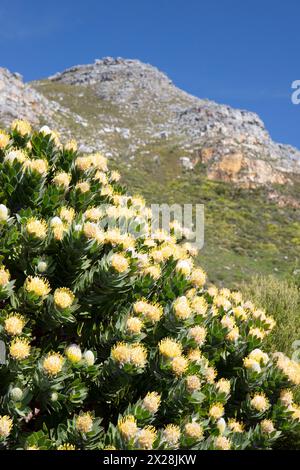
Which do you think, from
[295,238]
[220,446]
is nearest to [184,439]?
[220,446]

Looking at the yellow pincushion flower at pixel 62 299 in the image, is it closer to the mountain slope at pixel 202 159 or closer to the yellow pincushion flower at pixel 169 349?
the yellow pincushion flower at pixel 169 349

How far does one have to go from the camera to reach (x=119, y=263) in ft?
10.2

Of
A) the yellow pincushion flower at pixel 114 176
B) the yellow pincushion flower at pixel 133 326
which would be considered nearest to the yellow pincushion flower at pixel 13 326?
the yellow pincushion flower at pixel 133 326

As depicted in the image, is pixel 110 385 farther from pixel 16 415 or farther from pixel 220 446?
pixel 220 446

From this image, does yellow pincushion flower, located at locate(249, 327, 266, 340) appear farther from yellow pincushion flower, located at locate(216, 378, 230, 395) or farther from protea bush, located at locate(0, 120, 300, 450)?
yellow pincushion flower, located at locate(216, 378, 230, 395)

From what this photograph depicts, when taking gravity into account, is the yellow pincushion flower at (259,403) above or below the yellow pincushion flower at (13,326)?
below

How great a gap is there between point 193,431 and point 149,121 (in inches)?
2475

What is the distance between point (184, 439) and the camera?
3.07 metres

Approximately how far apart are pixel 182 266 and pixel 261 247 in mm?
27866

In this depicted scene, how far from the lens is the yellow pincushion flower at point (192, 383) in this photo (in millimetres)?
3197

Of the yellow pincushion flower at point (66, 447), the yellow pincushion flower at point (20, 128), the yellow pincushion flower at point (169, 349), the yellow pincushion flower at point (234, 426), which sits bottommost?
the yellow pincushion flower at point (234, 426)

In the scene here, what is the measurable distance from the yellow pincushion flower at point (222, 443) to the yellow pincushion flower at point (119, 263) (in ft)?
4.43

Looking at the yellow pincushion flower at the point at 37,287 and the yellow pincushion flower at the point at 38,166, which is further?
the yellow pincushion flower at the point at 38,166

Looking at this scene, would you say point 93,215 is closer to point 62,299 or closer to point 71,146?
point 62,299
